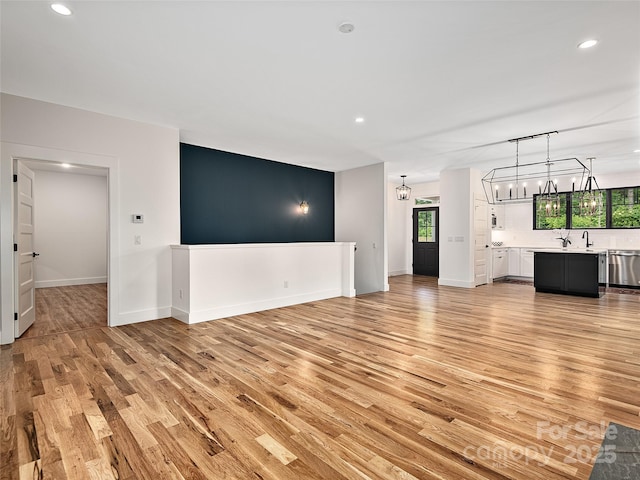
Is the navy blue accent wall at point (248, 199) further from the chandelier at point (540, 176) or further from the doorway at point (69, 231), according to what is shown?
the chandelier at point (540, 176)

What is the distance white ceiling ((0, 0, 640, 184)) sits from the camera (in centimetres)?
248

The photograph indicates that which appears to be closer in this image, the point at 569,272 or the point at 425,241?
the point at 569,272

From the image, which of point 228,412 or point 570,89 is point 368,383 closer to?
point 228,412

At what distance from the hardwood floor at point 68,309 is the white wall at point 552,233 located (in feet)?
33.3

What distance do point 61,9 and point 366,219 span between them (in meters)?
6.26

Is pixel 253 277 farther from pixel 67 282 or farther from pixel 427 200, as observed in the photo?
pixel 427 200

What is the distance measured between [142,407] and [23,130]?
3759mm

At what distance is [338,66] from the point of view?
3.23m

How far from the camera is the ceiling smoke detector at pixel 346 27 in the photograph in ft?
8.47

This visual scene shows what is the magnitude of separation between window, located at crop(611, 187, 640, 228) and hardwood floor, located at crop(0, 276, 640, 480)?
17.4ft

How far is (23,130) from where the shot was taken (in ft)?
12.8

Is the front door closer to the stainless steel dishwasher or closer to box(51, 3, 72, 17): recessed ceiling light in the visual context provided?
the stainless steel dishwasher

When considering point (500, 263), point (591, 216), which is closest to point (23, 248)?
point (500, 263)

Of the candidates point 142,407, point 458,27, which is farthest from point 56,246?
point 458,27
